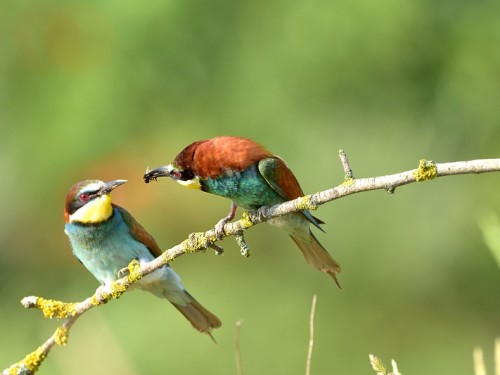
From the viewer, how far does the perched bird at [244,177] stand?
2.72m

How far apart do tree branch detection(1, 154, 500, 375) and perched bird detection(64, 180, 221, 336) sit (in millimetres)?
400

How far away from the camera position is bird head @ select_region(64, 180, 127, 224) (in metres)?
3.10

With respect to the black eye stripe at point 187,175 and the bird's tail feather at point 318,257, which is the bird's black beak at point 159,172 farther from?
the bird's tail feather at point 318,257

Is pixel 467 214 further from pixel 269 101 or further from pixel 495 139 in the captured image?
pixel 269 101

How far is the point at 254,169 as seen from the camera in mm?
2836

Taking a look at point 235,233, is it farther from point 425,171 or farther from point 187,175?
point 425,171

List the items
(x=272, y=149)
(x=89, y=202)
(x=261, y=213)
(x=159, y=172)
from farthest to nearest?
1. (x=272, y=149)
2. (x=89, y=202)
3. (x=159, y=172)
4. (x=261, y=213)

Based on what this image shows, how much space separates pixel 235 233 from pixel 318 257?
60 centimetres

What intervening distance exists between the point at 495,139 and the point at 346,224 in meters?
1.21

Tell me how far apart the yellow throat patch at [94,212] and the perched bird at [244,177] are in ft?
1.24

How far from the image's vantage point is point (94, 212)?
317 centimetres

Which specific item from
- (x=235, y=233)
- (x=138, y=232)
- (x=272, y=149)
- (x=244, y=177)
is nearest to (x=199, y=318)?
(x=138, y=232)

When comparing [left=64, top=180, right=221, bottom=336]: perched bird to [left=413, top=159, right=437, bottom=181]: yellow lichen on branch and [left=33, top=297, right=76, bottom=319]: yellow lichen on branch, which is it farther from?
[left=413, top=159, right=437, bottom=181]: yellow lichen on branch

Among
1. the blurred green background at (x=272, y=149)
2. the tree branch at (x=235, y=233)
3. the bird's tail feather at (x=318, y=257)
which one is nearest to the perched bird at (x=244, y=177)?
the bird's tail feather at (x=318, y=257)
